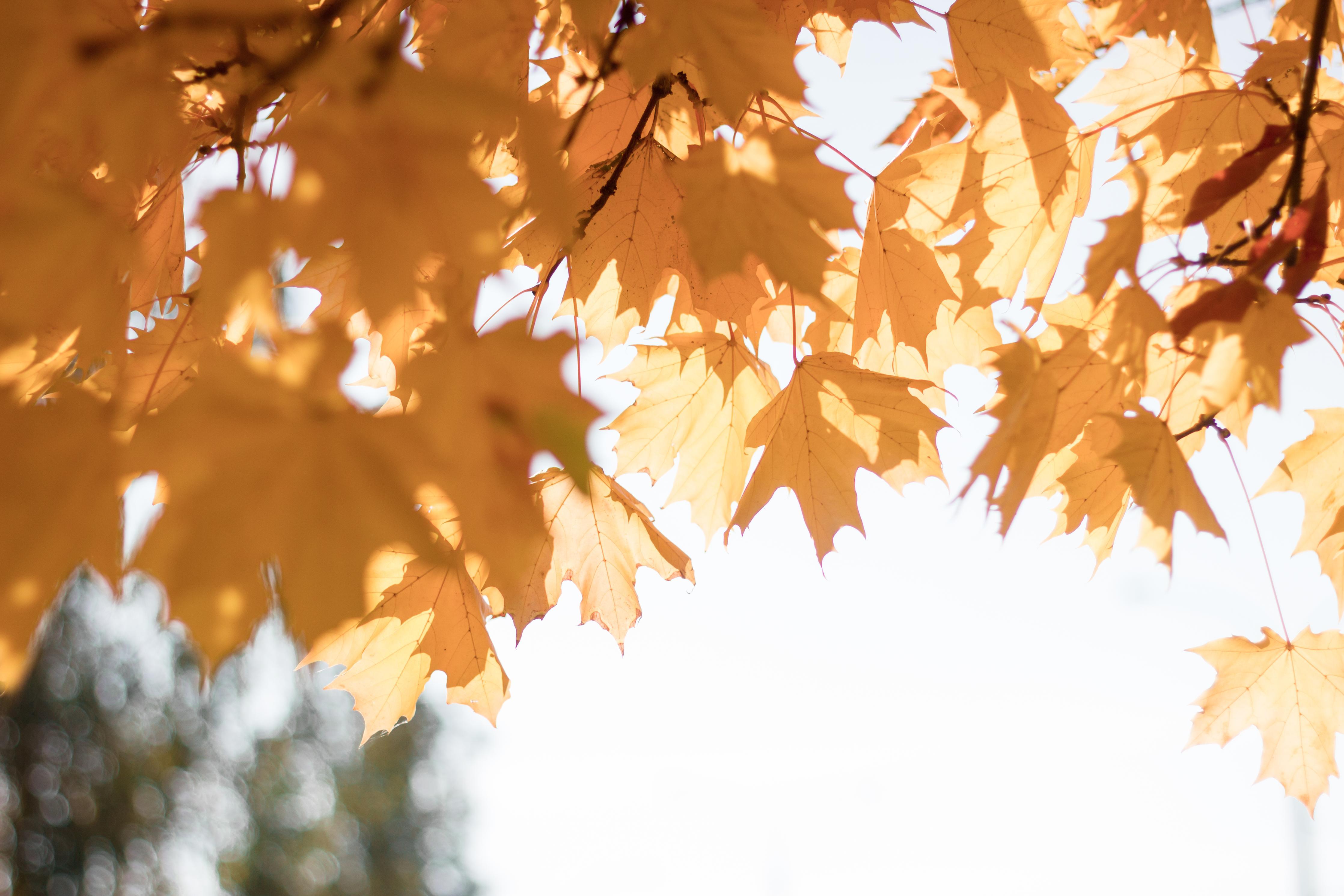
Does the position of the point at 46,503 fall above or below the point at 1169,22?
below

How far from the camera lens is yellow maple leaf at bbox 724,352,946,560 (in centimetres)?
100

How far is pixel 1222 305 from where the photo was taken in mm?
681

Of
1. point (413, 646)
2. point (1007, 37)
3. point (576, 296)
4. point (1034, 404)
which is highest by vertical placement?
point (1007, 37)

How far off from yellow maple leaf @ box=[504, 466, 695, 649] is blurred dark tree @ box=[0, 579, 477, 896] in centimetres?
526

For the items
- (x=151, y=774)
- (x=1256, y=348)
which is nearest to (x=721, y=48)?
(x=1256, y=348)

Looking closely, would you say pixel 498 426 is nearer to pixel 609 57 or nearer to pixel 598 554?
pixel 609 57

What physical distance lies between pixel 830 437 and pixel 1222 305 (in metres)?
0.45

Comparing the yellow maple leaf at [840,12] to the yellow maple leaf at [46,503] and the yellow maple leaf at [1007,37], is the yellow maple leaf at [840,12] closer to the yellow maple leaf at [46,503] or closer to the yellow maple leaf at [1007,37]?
the yellow maple leaf at [1007,37]

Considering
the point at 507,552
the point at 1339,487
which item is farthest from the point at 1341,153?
the point at 507,552

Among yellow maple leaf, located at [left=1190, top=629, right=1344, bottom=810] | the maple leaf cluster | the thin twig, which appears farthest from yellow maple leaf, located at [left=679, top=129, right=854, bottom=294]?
yellow maple leaf, located at [left=1190, top=629, right=1344, bottom=810]

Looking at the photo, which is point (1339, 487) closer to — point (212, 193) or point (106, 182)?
point (212, 193)

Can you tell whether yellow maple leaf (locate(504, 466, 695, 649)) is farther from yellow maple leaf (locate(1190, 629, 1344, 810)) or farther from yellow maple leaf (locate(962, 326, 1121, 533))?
yellow maple leaf (locate(1190, 629, 1344, 810))

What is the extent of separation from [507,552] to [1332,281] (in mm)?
1248

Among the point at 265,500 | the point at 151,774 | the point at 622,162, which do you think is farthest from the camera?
the point at 151,774
